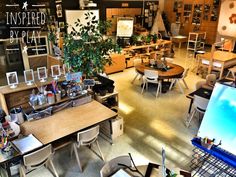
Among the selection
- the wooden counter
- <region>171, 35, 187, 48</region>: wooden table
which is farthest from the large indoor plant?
<region>171, 35, 187, 48</region>: wooden table

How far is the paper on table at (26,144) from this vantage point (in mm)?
2797

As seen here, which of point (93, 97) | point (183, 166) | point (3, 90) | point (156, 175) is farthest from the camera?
point (93, 97)

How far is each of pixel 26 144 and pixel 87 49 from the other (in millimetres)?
1769

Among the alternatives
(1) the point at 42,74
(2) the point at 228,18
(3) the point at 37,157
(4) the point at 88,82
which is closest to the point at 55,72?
(1) the point at 42,74

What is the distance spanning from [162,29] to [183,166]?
383 inches

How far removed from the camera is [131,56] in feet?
27.7

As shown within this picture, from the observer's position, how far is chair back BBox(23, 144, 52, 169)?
273cm

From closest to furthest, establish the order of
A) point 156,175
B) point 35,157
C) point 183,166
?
point 156,175, point 35,157, point 183,166

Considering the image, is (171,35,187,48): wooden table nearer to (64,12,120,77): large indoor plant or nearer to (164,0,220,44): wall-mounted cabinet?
(164,0,220,44): wall-mounted cabinet

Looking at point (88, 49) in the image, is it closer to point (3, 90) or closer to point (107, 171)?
point (3, 90)

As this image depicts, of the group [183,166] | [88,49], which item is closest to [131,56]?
[88,49]

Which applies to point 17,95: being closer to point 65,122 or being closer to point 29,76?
point 29,76

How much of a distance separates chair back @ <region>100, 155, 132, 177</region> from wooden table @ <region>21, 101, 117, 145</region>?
0.94 meters

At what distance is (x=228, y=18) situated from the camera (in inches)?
381
